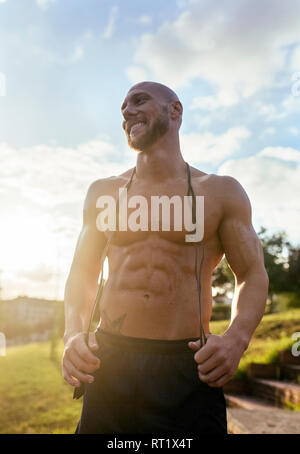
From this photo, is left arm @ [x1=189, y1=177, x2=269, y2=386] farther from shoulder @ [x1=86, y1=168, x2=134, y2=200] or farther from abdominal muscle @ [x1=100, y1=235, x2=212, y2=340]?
shoulder @ [x1=86, y1=168, x2=134, y2=200]

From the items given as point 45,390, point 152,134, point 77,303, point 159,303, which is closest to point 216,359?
point 159,303

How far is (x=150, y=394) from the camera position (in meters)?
1.92

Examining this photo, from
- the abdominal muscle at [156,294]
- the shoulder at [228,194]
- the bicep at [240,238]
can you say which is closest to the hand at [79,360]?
the abdominal muscle at [156,294]

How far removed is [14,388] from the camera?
9.59 meters

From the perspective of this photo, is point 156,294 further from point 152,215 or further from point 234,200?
point 234,200

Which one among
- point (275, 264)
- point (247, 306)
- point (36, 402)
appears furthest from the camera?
point (275, 264)

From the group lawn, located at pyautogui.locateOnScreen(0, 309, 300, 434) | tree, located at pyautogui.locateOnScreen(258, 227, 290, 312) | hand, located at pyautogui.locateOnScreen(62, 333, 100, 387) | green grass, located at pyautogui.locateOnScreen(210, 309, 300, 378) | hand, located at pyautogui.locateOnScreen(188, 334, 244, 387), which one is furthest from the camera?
tree, located at pyautogui.locateOnScreen(258, 227, 290, 312)

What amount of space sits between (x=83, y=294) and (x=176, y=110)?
127 centimetres

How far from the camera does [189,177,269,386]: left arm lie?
5.42ft

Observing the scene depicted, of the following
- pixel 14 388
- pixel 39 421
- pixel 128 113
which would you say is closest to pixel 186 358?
pixel 128 113

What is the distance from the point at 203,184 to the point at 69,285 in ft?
3.21

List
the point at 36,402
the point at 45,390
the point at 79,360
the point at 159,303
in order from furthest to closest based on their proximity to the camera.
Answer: the point at 45,390, the point at 36,402, the point at 159,303, the point at 79,360

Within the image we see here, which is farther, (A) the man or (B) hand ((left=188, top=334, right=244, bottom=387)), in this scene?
(A) the man

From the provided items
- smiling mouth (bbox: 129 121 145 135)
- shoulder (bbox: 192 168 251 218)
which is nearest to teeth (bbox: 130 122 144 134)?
smiling mouth (bbox: 129 121 145 135)
